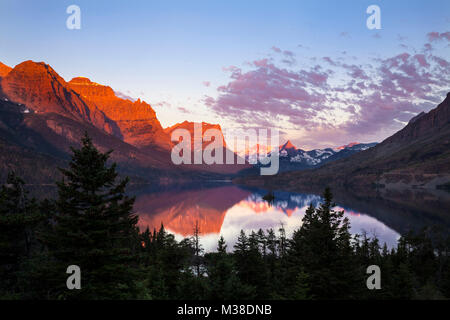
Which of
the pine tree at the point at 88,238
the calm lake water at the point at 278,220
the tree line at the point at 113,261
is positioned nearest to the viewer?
the pine tree at the point at 88,238

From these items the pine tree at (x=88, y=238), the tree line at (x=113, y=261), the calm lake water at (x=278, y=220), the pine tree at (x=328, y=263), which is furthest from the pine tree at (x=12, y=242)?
the calm lake water at (x=278, y=220)

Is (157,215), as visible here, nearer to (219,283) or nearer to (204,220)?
(204,220)

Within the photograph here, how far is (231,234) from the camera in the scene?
9181cm

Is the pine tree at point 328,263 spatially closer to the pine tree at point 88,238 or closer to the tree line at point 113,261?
the tree line at point 113,261

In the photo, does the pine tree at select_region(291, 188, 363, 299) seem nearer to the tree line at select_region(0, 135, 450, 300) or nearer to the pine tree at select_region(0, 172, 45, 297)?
the tree line at select_region(0, 135, 450, 300)

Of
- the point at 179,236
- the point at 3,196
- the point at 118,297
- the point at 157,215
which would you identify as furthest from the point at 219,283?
the point at 157,215

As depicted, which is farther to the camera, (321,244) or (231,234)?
(231,234)

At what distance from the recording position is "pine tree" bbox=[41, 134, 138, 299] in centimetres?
1416

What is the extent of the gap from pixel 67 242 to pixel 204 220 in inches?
4265

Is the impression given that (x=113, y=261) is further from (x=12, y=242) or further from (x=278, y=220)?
(x=278, y=220)

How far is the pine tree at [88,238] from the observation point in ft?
46.4

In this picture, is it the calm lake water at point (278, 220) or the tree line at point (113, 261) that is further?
the calm lake water at point (278, 220)

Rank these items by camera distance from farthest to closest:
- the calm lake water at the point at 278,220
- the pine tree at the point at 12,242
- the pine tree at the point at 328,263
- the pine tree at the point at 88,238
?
the calm lake water at the point at 278,220
the pine tree at the point at 12,242
the pine tree at the point at 328,263
the pine tree at the point at 88,238

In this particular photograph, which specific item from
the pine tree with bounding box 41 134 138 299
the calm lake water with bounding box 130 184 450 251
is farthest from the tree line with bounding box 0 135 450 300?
the calm lake water with bounding box 130 184 450 251
